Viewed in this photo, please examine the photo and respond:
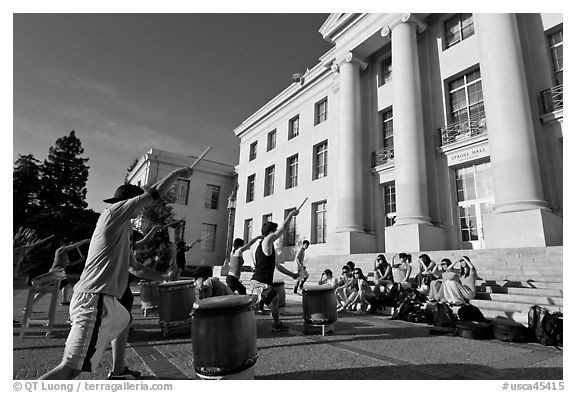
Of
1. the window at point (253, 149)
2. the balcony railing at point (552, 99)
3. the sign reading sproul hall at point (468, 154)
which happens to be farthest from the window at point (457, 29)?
the window at point (253, 149)

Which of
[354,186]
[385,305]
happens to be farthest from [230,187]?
[385,305]

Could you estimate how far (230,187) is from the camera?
33.7 metres

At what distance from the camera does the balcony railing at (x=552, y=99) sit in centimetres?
1038

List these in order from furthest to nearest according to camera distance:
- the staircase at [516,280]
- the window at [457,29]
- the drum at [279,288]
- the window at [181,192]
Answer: the window at [181,192] < the window at [457,29] < the staircase at [516,280] < the drum at [279,288]

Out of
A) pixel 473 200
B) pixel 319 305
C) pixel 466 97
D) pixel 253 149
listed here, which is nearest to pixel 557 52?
pixel 466 97

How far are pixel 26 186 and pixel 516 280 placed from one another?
28.7m

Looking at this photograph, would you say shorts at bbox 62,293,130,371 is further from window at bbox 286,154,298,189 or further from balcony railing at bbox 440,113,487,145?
window at bbox 286,154,298,189

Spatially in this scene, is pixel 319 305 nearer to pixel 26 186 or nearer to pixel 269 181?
pixel 269 181

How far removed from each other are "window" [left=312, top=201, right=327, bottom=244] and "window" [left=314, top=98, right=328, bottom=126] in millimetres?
5934

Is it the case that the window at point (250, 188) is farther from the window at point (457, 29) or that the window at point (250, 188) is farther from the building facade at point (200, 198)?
the window at point (457, 29)

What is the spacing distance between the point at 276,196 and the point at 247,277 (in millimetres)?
7760

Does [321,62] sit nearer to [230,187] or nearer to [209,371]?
[230,187]

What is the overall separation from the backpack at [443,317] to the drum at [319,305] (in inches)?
78.9

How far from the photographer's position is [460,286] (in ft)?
22.2
